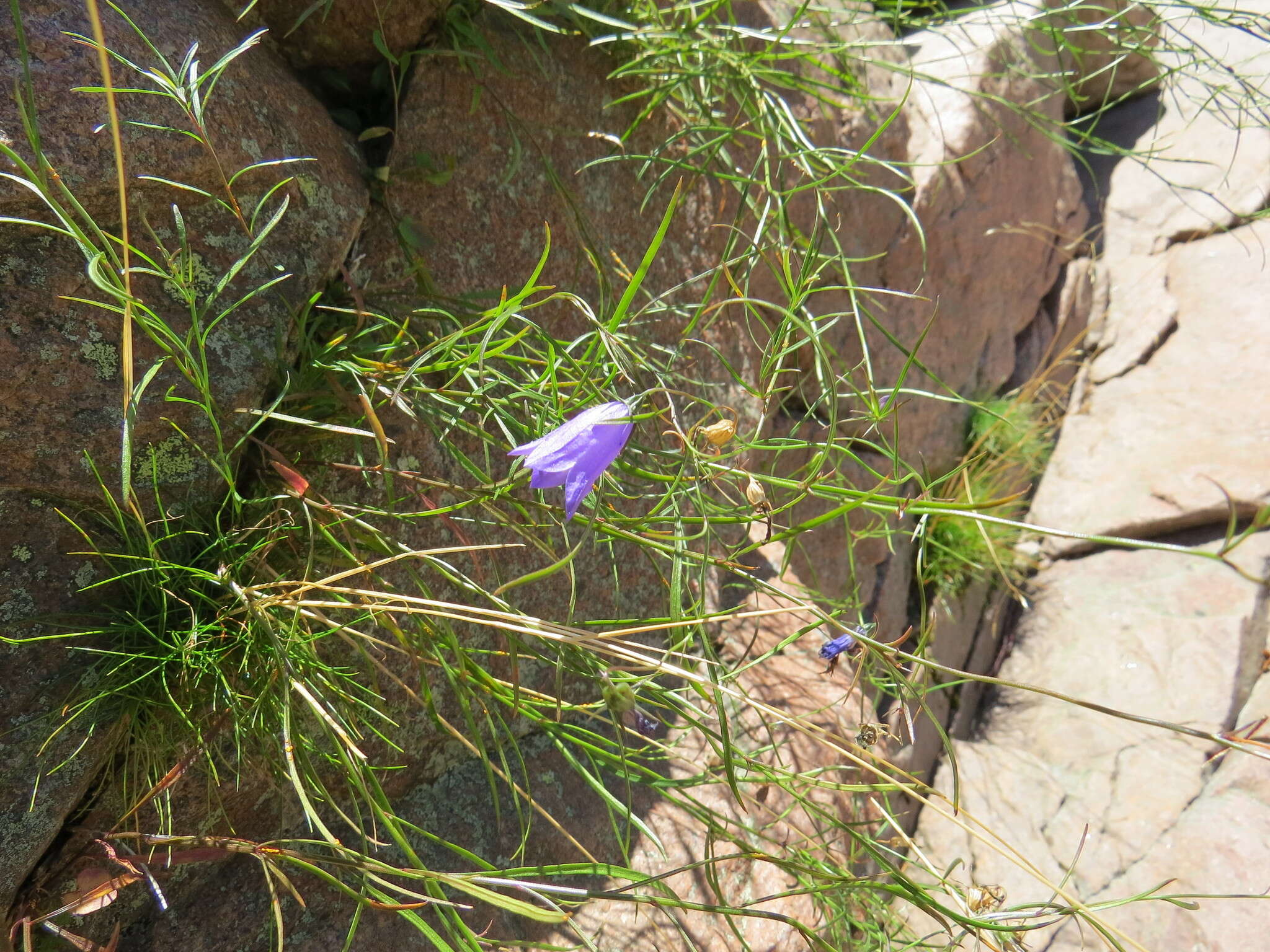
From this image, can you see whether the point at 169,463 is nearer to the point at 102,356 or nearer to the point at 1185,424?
the point at 102,356

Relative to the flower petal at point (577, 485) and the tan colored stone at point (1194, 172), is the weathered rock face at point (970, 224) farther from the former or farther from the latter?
the flower petal at point (577, 485)

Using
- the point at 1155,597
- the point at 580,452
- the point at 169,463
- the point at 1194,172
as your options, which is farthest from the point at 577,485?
the point at 1194,172

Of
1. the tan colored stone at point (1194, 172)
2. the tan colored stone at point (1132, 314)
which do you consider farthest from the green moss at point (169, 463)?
the tan colored stone at point (1194, 172)

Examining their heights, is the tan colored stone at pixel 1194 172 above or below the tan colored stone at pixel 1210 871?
above

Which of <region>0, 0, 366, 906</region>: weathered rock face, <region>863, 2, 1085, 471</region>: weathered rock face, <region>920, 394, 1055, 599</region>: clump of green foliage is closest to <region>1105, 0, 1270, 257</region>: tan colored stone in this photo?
<region>863, 2, 1085, 471</region>: weathered rock face

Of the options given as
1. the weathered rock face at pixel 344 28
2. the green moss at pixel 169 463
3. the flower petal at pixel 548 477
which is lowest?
the green moss at pixel 169 463

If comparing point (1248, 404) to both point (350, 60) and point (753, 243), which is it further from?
point (350, 60)
